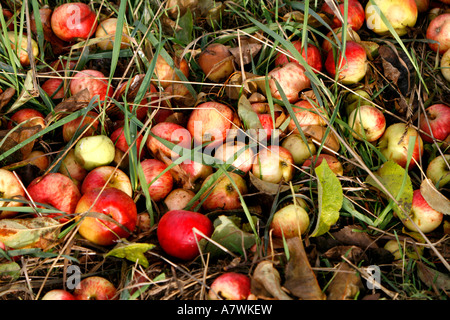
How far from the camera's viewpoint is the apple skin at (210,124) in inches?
92.4

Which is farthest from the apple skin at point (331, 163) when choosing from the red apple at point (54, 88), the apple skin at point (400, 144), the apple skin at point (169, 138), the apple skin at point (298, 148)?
the red apple at point (54, 88)

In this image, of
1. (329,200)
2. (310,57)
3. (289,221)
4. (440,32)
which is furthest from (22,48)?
(440,32)

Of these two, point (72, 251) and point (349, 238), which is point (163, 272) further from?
point (349, 238)

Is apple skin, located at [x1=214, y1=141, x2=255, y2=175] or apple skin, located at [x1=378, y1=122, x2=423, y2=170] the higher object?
apple skin, located at [x1=214, y1=141, x2=255, y2=175]

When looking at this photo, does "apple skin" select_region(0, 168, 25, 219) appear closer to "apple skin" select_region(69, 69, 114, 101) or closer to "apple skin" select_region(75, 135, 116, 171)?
"apple skin" select_region(75, 135, 116, 171)

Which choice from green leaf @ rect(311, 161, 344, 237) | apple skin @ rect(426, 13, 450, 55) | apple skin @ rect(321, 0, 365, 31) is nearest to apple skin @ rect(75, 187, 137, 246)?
green leaf @ rect(311, 161, 344, 237)

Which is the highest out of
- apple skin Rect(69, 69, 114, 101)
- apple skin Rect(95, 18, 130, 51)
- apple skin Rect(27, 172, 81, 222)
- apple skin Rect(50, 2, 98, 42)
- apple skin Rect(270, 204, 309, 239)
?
apple skin Rect(50, 2, 98, 42)

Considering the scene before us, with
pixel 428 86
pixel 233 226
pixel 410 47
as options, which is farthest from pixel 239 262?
pixel 410 47

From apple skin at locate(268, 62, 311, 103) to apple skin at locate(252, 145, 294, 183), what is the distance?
0.41m

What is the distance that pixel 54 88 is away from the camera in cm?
265

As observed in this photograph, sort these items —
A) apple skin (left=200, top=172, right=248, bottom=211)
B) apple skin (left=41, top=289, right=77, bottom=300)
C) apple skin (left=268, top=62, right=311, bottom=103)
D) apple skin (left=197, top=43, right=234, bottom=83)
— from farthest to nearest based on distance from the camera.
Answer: apple skin (left=197, top=43, right=234, bottom=83)
apple skin (left=268, top=62, right=311, bottom=103)
apple skin (left=200, top=172, right=248, bottom=211)
apple skin (left=41, top=289, right=77, bottom=300)

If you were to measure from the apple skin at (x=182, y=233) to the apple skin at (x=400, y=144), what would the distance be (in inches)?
46.5

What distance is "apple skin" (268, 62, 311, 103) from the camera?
2473 mm

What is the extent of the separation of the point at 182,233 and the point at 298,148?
2.90 ft
